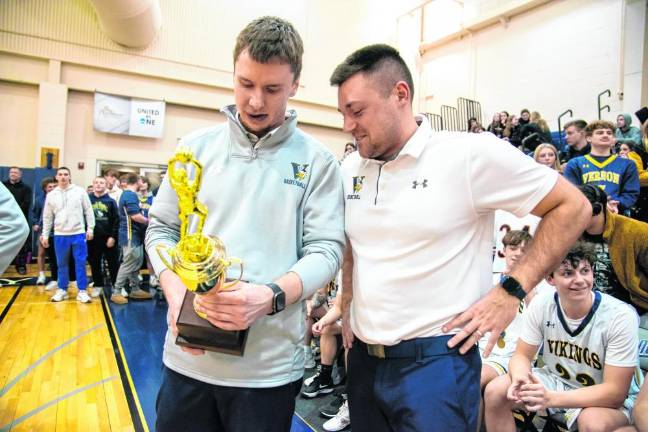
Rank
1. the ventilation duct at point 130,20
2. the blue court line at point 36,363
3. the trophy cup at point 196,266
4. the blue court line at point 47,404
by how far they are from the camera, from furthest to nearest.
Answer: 1. the ventilation duct at point 130,20
2. the blue court line at point 36,363
3. the blue court line at point 47,404
4. the trophy cup at point 196,266

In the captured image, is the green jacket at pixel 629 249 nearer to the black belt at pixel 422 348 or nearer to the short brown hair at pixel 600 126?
the black belt at pixel 422 348

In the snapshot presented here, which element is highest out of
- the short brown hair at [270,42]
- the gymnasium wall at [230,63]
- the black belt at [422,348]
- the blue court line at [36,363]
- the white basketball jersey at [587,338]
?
the gymnasium wall at [230,63]

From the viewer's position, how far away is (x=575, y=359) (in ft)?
7.47

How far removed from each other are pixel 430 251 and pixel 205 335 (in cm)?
68

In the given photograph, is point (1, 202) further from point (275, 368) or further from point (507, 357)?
point (507, 357)

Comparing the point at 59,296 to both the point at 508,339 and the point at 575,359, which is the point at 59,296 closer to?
the point at 508,339

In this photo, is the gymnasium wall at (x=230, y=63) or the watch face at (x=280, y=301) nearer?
the watch face at (x=280, y=301)

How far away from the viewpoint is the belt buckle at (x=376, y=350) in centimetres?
134

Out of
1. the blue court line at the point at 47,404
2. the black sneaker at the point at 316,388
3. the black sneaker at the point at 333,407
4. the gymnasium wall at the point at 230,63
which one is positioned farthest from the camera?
the gymnasium wall at the point at 230,63

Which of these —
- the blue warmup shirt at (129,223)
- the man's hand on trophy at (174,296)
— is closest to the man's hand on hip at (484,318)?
the man's hand on trophy at (174,296)

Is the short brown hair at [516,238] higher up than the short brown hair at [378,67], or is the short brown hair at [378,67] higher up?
the short brown hair at [378,67]

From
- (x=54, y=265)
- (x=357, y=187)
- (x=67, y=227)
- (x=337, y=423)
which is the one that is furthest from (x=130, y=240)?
(x=357, y=187)

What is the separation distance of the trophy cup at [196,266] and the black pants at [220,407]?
0.16 m

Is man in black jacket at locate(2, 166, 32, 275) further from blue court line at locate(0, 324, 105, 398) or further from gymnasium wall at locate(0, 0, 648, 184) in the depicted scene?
blue court line at locate(0, 324, 105, 398)
